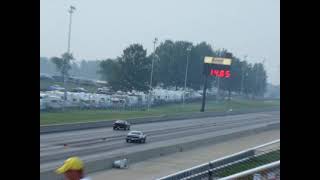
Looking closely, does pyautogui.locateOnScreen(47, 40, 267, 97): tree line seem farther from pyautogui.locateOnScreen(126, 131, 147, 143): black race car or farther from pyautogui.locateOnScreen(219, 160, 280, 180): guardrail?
pyautogui.locateOnScreen(219, 160, 280, 180): guardrail

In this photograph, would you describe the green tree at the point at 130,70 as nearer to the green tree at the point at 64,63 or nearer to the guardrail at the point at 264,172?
the green tree at the point at 64,63

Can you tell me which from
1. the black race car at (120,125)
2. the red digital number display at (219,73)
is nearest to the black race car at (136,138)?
the black race car at (120,125)

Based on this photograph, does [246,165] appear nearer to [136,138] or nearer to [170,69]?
[136,138]

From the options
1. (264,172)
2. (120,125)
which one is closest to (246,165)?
(264,172)

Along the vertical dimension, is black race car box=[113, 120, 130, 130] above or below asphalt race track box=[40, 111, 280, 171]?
above

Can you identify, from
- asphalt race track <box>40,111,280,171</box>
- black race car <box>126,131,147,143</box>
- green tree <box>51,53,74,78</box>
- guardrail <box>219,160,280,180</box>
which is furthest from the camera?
green tree <box>51,53,74,78</box>

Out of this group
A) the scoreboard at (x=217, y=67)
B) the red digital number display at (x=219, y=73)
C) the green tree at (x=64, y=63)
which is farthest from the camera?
the green tree at (x=64, y=63)

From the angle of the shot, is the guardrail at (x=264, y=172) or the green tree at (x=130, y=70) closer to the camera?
the guardrail at (x=264, y=172)

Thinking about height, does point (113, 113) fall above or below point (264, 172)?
below

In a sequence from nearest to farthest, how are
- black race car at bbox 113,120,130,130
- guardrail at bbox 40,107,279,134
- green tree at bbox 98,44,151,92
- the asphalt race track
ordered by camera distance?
the asphalt race track
guardrail at bbox 40,107,279,134
black race car at bbox 113,120,130,130
green tree at bbox 98,44,151,92

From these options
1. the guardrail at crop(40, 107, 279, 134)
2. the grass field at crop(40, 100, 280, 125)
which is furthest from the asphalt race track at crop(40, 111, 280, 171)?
the grass field at crop(40, 100, 280, 125)

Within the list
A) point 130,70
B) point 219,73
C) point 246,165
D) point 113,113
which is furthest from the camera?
point 130,70
